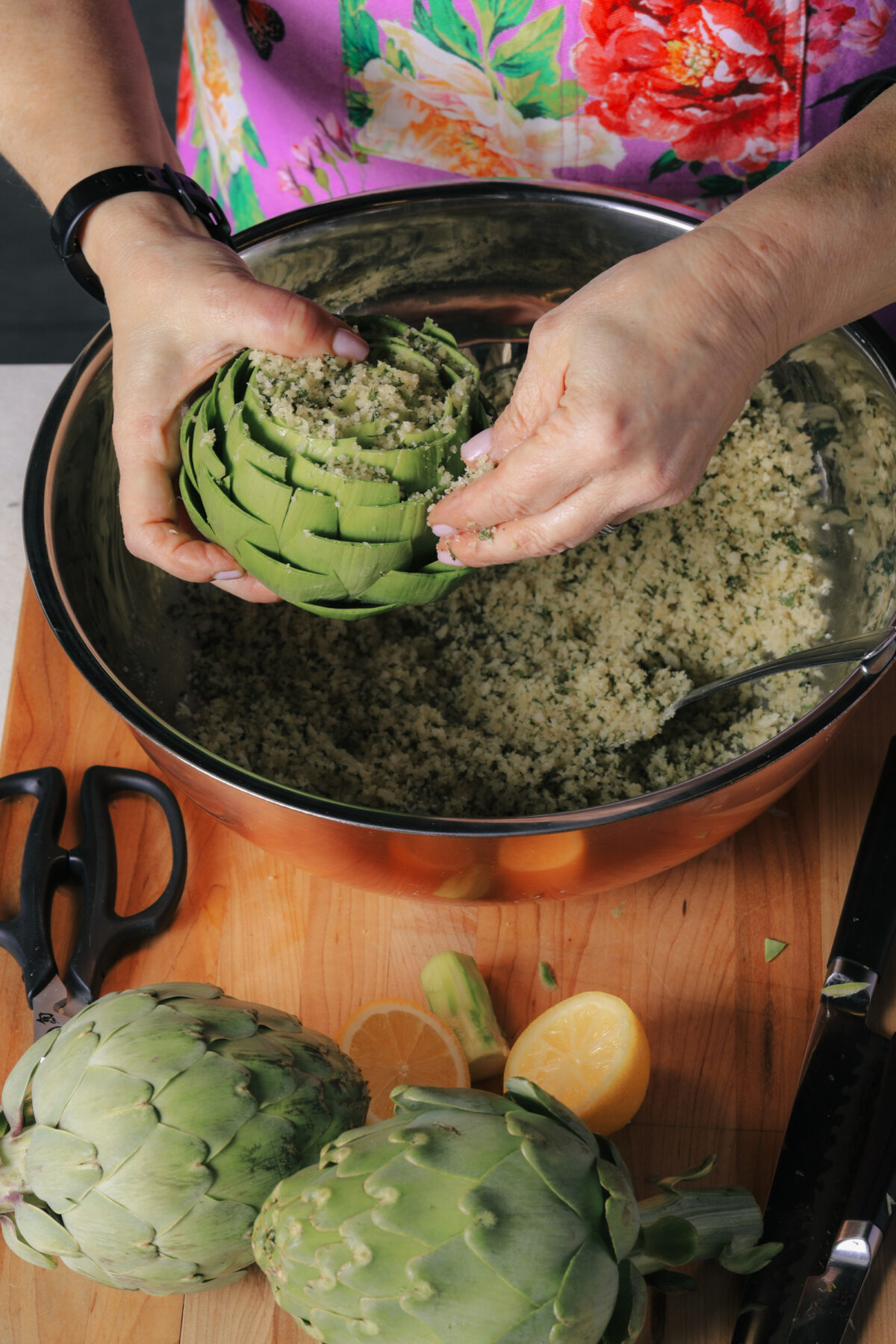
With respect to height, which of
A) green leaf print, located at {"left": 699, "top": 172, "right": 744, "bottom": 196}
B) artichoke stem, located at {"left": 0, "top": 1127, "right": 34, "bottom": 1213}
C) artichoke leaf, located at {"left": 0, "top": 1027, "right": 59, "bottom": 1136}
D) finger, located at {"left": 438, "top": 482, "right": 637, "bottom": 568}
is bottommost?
artichoke stem, located at {"left": 0, "top": 1127, "right": 34, "bottom": 1213}

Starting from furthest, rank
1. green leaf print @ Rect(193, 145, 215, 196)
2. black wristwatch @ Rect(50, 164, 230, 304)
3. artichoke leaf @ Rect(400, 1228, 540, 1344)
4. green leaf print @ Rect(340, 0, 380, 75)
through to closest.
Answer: green leaf print @ Rect(193, 145, 215, 196) → green leaf print @ Rect(340, 0, 380, 75) → black wristwatch @ Rect(50, 164, 230, 304) → artichoke leaf @ Rect(400, 1228, 540, 1344)

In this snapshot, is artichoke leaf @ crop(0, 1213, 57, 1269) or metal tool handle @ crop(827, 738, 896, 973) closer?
artichoke leaf @ crop(0, 1213, 57, 1269)

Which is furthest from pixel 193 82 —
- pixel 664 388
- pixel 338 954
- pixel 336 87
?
pixel 338 954

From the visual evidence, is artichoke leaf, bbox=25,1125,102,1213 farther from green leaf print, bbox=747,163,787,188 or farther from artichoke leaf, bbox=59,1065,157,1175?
green leaf print, bbox=747,163,787,188

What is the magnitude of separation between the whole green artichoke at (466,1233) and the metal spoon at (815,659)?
11.5 inches

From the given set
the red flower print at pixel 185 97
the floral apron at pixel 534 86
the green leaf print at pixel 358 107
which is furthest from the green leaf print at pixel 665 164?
the red flower print at pixel 185 97

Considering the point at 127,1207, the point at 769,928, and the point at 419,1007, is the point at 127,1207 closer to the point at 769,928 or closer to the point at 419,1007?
the point at 419,1007

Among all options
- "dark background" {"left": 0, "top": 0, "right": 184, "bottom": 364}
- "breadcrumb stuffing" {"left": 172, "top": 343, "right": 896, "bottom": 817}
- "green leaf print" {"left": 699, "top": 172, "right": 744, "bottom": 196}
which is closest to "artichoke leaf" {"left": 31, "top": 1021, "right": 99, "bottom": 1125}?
"breadcrumb stuffing" {"left": 172, "top": 343, "right": 896, "bottom": 817}

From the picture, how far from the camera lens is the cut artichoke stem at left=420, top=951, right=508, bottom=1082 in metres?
0.67

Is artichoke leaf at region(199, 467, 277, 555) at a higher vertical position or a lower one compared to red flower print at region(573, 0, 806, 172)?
lower

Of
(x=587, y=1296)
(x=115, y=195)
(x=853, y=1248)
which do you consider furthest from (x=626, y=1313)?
(x=115, y=195)

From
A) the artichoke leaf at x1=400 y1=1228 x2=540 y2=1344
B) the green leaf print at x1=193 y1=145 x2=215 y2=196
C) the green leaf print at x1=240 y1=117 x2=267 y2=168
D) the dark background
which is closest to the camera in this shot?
the artichoke leaf at x1=400 y1=1228 x2=540 y2=1344

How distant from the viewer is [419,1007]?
68 centimetres

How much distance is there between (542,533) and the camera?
0.59 metres
